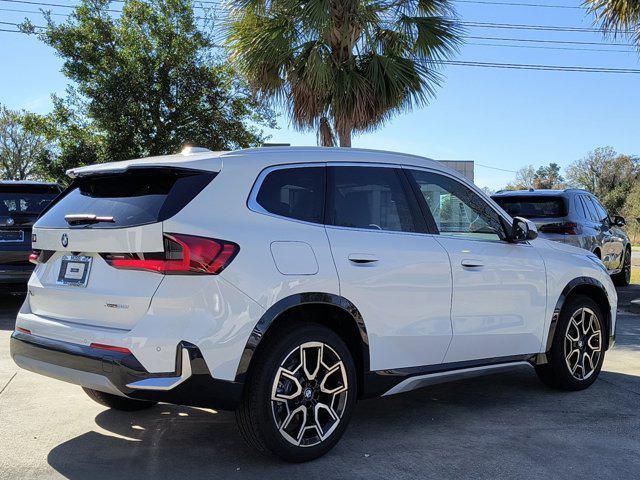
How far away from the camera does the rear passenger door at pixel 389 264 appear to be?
393cm

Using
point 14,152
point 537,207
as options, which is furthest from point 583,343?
point 14,152

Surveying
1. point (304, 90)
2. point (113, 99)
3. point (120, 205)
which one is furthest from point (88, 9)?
point (120, 205)

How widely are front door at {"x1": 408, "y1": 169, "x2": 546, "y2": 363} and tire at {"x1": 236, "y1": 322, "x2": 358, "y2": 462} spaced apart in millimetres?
954

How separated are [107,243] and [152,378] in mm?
775

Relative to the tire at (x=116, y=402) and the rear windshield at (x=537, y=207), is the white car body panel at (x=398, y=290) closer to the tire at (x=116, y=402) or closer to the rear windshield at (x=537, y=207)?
the tire at (x=116, y=402)

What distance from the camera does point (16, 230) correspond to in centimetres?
888

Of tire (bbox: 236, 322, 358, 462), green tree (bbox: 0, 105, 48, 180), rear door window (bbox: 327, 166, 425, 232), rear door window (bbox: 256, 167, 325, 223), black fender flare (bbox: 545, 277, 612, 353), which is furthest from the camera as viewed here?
green tree (bbox: 0, 105, 48, 180)

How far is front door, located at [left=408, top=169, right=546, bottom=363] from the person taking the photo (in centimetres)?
448

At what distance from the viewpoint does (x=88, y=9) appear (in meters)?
18.8

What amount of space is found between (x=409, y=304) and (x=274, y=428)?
1.17m

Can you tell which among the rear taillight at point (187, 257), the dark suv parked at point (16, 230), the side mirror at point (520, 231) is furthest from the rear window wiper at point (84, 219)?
the dark suv parked at point (16, 230)

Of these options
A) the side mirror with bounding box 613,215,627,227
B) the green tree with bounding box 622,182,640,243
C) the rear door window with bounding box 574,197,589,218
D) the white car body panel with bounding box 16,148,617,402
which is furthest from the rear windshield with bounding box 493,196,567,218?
the green tree with bounding box 622,182,640,243

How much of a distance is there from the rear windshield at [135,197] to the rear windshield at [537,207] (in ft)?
22.6

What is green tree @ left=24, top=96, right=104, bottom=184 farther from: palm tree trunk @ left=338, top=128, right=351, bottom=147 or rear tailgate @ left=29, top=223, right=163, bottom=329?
rear tailgate @ left=29, top=223, right=163, bottom=329
